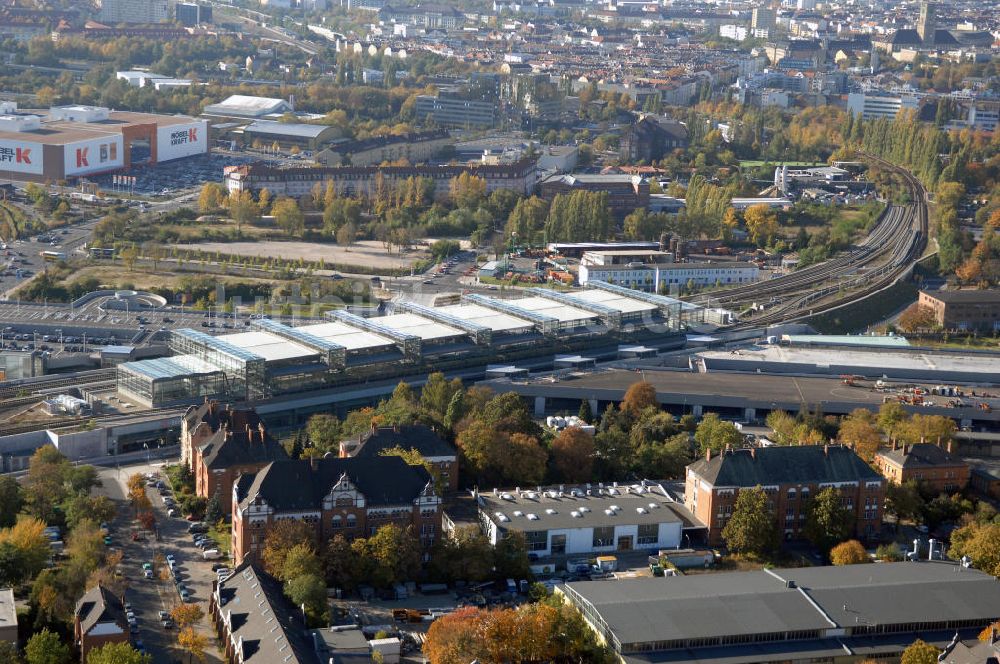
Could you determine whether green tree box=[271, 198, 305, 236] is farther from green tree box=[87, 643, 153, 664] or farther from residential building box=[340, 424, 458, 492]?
green tree box=[87, 643, 153, 664]

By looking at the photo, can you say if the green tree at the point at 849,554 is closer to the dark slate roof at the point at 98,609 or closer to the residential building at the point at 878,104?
the dark slate roof at the point at 98,609

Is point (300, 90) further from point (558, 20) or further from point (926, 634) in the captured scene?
point (926, 634)

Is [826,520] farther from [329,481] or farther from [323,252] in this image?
[323,252]

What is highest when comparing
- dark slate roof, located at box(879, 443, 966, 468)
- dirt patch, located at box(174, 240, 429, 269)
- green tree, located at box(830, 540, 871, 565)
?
dark slate roof, located at box(879, 443, 966, 468)

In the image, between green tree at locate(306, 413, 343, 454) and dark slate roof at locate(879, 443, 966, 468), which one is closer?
dark slate roof at locate(879, 443, 966, 468)

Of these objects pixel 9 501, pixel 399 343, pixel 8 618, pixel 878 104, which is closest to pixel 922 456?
pixel 399 343

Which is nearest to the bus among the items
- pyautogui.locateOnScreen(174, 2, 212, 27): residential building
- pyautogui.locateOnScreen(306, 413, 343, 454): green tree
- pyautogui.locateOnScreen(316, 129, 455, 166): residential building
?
pyautogui.locateOnScreen(316, 129, 455, 166): residential building

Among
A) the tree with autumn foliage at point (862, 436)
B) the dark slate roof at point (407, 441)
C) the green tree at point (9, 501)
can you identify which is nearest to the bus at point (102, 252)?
the dark slate roof at point (407, 441)
